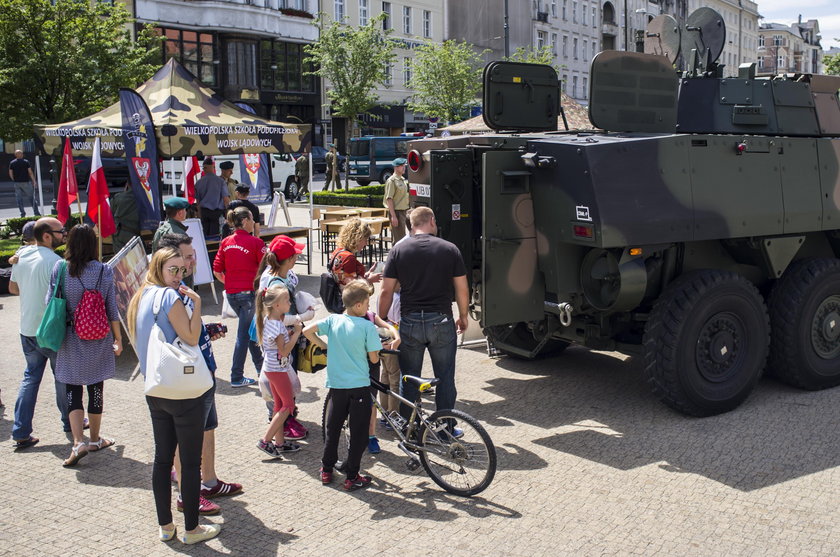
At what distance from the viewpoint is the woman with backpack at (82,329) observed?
258 inches

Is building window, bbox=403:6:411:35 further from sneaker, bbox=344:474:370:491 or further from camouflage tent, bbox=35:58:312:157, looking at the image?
sneaker, bbox=344:474:370:491

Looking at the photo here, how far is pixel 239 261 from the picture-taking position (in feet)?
28.0

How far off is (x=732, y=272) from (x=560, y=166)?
1.69 metres

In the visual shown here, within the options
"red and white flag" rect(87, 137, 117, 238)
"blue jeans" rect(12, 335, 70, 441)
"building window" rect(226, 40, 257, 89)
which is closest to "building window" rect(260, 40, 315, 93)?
"building window" rect(226, 40, 257, 89)

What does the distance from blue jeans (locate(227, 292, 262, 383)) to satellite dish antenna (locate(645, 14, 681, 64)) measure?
4.86 m

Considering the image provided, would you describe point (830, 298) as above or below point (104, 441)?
above

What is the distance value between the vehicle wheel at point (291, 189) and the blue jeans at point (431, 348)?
23752 mm

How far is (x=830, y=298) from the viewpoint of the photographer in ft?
27.1

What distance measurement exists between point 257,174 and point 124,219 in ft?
20.9

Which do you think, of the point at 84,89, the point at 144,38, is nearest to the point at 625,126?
the point at 84,89

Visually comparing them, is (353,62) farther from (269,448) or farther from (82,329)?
(269,448)

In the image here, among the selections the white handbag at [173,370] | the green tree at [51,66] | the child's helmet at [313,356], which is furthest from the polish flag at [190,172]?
the white handbag at [173,370]

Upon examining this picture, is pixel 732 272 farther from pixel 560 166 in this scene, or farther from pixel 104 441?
pixel 104 441

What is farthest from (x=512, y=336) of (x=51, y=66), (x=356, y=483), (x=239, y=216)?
(x=51, y=66)
